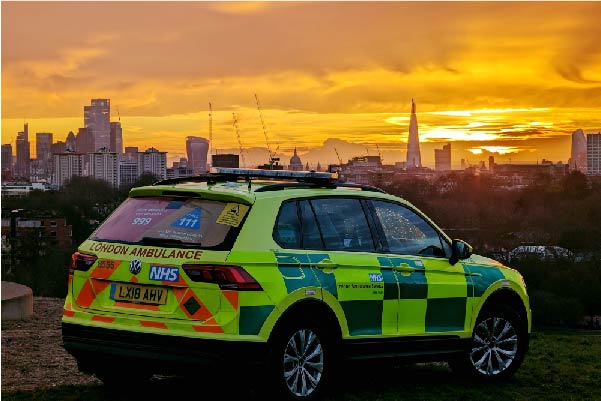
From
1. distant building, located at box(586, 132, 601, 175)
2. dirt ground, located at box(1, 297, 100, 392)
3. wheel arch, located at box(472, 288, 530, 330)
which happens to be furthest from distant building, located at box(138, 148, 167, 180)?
wheel arch, located at box(472, 288, 530, 330)

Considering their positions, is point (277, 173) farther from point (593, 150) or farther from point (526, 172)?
point (593, 150)

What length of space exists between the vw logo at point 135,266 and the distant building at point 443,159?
379ft

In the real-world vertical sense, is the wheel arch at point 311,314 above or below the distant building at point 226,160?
below

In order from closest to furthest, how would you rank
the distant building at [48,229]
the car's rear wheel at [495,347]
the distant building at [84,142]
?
1. the car's rear wheel at [495,347]
2. the distant building at [48,229]
3. the distant building at [84,142]

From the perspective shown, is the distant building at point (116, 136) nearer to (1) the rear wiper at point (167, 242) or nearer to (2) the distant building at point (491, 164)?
(2) the distant building at point (491, 164)

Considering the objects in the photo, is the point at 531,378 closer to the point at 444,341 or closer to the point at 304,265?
the point at 444,341

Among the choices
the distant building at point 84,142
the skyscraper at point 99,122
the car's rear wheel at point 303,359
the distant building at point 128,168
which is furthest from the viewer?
the distant building at point 84,142

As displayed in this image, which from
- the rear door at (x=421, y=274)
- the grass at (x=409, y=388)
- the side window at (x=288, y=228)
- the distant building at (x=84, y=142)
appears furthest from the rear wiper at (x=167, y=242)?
the distant building at (x=84, y=142)

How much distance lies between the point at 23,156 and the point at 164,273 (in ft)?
490

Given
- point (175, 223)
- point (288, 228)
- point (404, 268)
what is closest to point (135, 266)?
point (175, 223)

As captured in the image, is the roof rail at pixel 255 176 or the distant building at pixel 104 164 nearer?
the roof rail at pixel 255 176

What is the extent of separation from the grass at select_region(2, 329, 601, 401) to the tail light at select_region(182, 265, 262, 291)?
0.56 metres

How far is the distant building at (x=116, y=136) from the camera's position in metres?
132

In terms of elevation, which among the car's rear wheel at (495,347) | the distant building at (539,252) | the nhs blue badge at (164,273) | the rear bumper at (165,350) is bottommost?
the distant building at (539,252)
